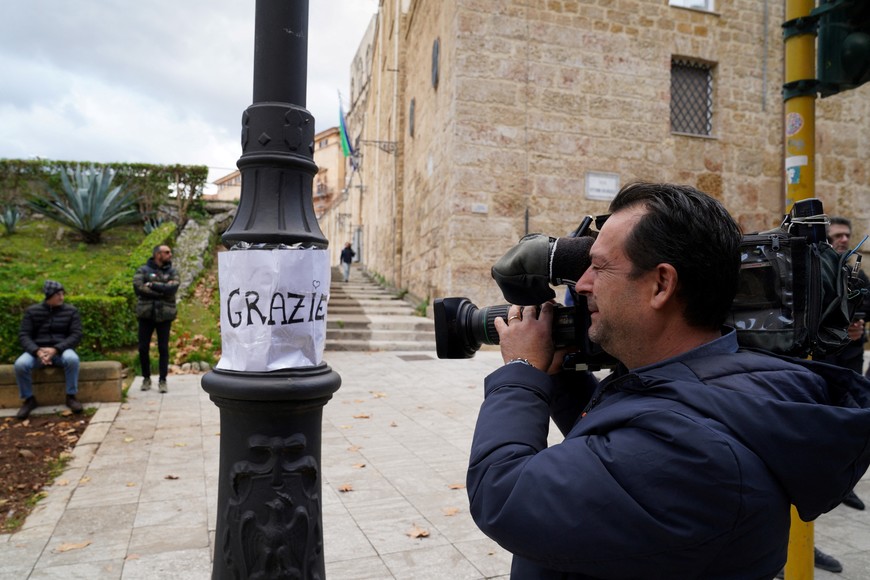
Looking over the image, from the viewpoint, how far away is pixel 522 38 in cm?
1161

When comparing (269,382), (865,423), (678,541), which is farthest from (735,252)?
(269,382)

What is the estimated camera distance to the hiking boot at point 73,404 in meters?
6.36

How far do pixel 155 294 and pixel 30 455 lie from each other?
2.82m

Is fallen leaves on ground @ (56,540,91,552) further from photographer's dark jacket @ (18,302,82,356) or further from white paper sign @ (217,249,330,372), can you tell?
photographer's dark jacket @ (18,302,82,356)

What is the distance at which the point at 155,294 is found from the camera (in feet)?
24.6

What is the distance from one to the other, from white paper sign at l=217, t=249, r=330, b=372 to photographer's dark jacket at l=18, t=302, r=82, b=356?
5.59 m

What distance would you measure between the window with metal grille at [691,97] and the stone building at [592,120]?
0.03 metres

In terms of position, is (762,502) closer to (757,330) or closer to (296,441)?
(757,330)

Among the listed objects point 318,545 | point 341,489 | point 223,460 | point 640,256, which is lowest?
point 341,489

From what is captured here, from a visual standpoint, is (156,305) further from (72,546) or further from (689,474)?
(689,474)

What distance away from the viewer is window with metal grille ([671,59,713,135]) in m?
12.6

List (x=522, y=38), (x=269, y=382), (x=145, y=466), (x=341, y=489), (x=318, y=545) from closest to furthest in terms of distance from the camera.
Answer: (x=269, y=382) → (x=318, y=545) → (x=341, y=489) → (x=145, y=466) → (x=522, y=38)

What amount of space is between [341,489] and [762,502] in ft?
11.4

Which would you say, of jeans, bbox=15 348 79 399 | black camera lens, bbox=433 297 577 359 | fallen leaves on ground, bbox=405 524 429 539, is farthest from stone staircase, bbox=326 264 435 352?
black camera lens, bbox=433 297 577 359
